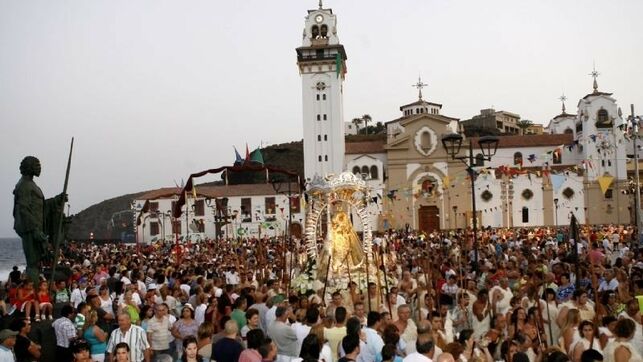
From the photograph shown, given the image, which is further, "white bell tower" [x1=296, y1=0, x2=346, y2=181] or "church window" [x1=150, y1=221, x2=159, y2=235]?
"church window" [x1=150, y1=221, x2=159, y2=235]

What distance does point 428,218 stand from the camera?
216 feet

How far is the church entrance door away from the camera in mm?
65250

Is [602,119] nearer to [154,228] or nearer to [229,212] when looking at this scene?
[229,212]

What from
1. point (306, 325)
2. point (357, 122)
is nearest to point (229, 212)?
point (306, 325)

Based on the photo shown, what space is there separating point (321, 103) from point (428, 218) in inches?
598

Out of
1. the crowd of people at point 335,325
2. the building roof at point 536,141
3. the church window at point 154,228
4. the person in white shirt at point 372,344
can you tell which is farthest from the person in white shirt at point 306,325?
the church window at point 154,228

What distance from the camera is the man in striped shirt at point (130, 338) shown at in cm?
881

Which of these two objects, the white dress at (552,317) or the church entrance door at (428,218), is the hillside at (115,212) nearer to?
the church entrance door at (428,218)

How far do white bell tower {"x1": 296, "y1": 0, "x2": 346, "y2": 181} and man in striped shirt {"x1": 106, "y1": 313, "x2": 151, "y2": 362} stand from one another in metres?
55.5

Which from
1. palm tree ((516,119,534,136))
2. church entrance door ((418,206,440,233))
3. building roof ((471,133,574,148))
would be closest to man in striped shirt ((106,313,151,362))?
church entrance door ((418,206,440,233))

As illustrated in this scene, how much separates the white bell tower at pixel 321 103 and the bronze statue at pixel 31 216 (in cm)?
5321

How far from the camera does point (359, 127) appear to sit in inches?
6004

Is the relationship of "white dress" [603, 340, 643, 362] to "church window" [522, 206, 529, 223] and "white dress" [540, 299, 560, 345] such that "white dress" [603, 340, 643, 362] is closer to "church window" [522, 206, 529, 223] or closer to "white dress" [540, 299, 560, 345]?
"white dress" [540, 299, 560, 345]

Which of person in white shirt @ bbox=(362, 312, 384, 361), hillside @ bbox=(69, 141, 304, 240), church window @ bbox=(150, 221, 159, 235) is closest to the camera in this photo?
person in white shirt @ bbox=(362, 312, 384, 361)
